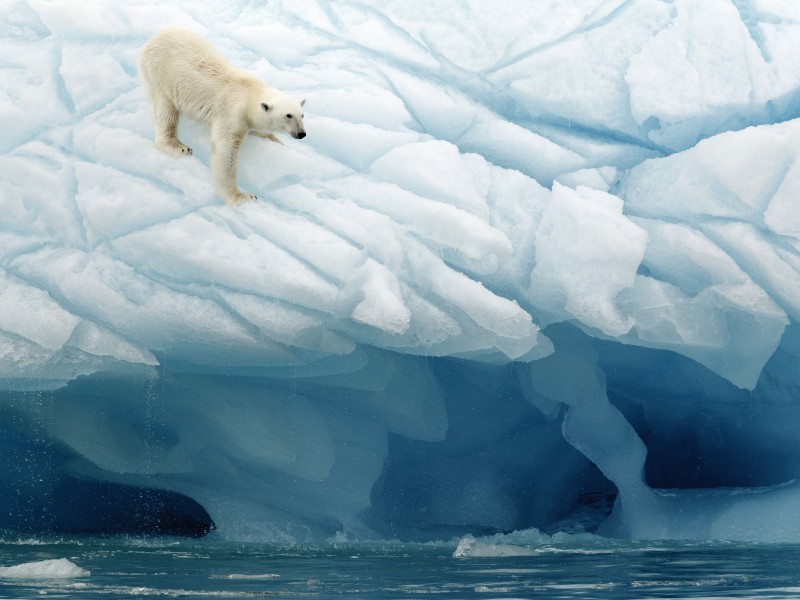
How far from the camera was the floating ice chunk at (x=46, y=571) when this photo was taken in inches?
218

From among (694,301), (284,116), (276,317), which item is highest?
(284,116)

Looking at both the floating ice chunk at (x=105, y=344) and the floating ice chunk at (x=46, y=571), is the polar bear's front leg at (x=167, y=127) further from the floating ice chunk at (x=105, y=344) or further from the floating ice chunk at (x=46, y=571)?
the floating ice chunk at (x=46, y=571)

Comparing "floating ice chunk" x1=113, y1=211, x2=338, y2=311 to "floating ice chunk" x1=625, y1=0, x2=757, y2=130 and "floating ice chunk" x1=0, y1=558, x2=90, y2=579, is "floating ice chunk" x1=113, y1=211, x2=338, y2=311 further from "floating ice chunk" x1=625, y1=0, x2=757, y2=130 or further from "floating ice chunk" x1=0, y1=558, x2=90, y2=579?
"floating ice chunk" x1=625, y1=0, x2=757, y2=130

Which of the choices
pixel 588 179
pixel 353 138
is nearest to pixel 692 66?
pixel 588 179

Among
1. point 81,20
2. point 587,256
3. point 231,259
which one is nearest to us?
point 231,259

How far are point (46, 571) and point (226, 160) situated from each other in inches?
97.3

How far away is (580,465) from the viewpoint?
336 inches

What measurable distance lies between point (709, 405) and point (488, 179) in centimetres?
254

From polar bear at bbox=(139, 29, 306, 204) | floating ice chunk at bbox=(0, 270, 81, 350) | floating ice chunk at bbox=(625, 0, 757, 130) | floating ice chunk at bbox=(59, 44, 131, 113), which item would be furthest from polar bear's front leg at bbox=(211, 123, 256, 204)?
floating ice chunk at bbox=(625, 0, 757, 130)

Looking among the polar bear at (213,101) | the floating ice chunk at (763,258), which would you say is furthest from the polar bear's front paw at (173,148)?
the floating ice chunk at (763,258)

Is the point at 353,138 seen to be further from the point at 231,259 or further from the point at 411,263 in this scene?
the point at 231,259

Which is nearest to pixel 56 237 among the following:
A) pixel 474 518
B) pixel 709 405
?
pixel 474 518

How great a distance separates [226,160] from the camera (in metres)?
6.63

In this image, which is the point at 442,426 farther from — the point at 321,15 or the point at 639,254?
the point at 321,15
